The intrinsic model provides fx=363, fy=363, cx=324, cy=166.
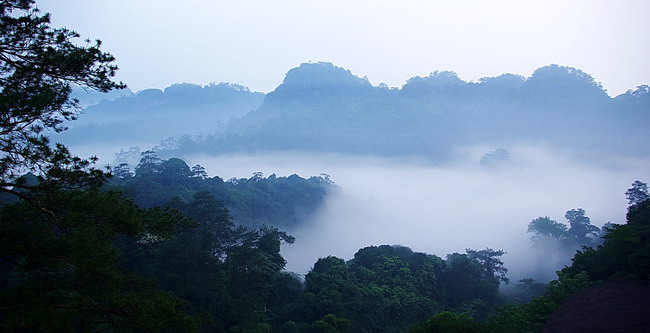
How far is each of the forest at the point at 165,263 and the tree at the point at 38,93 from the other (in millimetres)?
16

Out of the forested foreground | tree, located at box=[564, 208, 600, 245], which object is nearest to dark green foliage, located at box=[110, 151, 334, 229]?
the forested foreground

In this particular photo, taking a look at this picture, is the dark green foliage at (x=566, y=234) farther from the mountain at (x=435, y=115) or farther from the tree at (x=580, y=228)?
the mountain at (x=435, y=115)

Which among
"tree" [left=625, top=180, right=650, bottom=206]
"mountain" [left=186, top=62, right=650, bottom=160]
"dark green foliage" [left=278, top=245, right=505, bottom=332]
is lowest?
"dark green foliage" [left=278, top=245, right=505, bottom=332]

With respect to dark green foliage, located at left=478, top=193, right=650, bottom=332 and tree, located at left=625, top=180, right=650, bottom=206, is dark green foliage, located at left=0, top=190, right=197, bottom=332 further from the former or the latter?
tree, located at left=625, top=180, right=650, bottom=206

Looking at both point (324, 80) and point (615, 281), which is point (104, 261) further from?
point (324, 80)

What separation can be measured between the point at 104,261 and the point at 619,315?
11.0m

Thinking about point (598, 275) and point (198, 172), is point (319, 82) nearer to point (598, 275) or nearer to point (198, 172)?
point (198, 172)

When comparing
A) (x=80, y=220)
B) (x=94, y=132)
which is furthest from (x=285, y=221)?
(x=94, y=132)

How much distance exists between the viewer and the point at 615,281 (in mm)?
11203

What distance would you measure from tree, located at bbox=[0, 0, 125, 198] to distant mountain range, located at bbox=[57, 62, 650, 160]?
227 feet

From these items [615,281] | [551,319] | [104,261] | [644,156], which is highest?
[644,156]

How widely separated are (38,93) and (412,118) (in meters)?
80.9

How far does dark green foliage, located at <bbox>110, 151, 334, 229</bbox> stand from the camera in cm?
2688

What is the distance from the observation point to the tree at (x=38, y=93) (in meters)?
4.43
